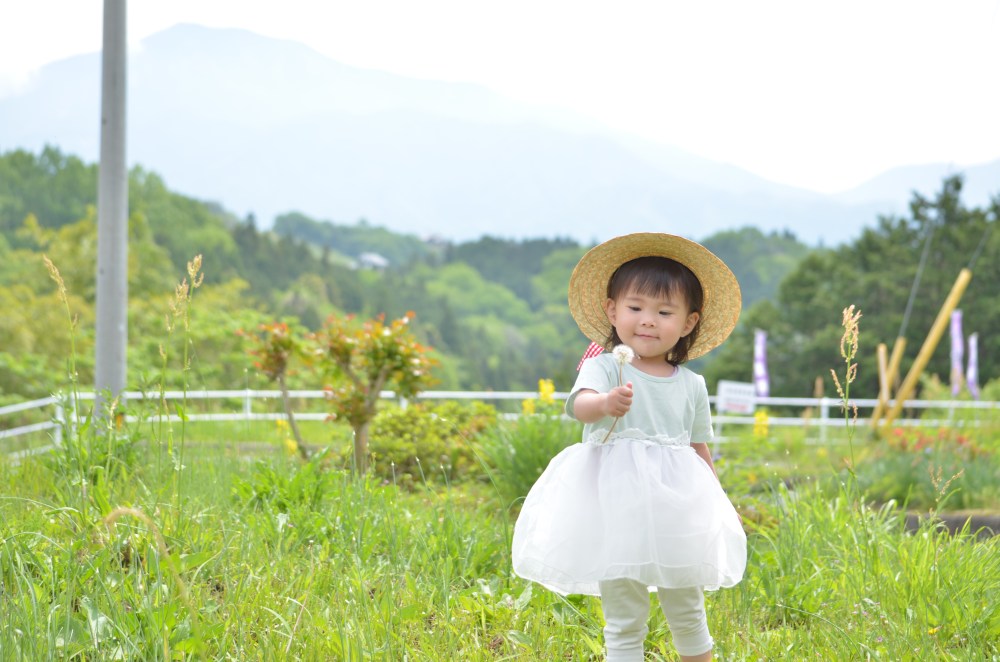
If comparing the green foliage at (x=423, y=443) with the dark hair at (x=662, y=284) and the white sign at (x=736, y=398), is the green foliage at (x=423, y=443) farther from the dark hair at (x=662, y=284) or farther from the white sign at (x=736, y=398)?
the white sign at (x=736, y=398)

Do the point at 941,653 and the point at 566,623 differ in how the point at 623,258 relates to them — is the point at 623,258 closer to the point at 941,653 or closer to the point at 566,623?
the point at 566,623

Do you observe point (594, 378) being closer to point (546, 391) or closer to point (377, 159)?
point (546, 391)

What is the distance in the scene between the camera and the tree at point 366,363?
6.33m

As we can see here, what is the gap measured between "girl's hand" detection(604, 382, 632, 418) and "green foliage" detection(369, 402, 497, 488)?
361cm

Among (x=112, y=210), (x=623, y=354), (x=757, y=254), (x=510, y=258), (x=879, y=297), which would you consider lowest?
(x=623, y=354)

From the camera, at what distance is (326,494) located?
3.67m

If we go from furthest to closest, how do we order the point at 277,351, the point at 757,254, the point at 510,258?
the point at 510,258 → the point at 757,254 → the point at 277,351

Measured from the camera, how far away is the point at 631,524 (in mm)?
2361

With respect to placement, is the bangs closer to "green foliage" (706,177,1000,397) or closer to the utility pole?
the utility pole

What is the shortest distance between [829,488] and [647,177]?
169 metres

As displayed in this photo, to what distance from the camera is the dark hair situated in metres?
2.54

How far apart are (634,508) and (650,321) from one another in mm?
470

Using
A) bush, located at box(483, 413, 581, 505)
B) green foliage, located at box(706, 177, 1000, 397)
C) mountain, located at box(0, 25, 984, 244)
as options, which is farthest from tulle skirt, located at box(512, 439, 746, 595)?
mountain, located at box(0, 25, 984, 244)

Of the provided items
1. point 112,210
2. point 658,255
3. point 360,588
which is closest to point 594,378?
point 658,255
